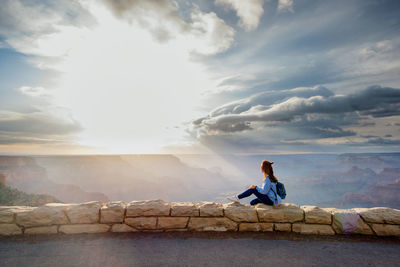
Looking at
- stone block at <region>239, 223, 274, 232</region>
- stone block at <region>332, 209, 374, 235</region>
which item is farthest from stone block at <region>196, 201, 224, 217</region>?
stone block at <region>332, 209, 374, 235</region>

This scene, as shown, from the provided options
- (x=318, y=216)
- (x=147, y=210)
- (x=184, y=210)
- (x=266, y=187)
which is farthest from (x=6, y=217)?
(x=318, y=216)

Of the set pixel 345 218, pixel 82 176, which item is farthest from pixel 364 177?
pixel 345 218

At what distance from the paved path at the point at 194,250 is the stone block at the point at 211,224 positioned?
9.4 inches

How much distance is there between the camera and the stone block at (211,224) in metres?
5.63

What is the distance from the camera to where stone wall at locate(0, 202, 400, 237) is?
549cm

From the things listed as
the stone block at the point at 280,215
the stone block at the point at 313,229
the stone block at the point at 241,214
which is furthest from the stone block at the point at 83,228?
the stone block at the point at 313,229

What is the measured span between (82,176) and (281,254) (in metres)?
105

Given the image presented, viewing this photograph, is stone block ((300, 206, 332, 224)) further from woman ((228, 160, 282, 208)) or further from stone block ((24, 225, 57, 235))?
stone block ((24, 225, 57, 235))

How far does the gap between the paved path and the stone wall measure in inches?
9.8

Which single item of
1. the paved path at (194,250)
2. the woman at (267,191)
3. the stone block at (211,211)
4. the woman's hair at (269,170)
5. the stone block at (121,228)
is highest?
the woman's hair at (269,170)

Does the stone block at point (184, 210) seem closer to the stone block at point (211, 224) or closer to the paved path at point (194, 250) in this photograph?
the stone block at point (211, 224)

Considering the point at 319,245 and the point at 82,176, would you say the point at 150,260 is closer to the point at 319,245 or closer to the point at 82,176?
the point at 319,245

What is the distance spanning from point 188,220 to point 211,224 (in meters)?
0.60

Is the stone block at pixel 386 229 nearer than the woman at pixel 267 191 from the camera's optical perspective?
Yes
